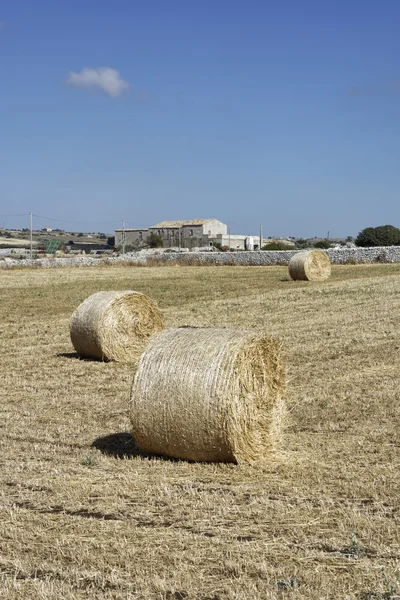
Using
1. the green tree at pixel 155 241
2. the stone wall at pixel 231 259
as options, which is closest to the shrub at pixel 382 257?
the stone wall at pixel 231 259

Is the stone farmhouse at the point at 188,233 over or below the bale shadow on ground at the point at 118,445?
over

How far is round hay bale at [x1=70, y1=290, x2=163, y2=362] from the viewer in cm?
1611

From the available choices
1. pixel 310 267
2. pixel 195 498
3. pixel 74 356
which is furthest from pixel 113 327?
pixel 310 267

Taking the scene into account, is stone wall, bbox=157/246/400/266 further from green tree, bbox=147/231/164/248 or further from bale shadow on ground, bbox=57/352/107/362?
green tree, bbox=147/231/164/248

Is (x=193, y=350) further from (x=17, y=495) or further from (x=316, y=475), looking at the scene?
(x=17, y=495)

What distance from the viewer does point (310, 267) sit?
117ft

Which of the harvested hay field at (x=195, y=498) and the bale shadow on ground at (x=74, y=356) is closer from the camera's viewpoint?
the harvested hay field at (x=195, y=498)

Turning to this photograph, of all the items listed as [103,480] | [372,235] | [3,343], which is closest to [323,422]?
[103,480]

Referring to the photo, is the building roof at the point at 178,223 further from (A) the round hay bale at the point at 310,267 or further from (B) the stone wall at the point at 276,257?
(A) the round hay bale at the point at 310,267

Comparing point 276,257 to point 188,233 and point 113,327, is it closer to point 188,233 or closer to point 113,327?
point 113,327

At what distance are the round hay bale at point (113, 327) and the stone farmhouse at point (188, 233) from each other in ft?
301

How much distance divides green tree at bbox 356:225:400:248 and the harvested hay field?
56.8 m

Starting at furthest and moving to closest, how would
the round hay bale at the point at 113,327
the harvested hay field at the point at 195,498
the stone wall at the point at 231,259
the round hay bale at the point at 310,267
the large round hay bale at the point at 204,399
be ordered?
the stone wall at the point at 231,259
the round hay bale at the point at 310,267
the round hay bale at the point at 113,327
the large round hay bale at the point at 204,399
the harvested hay field at the point at 195,498

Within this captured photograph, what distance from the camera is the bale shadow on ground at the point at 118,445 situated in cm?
920
